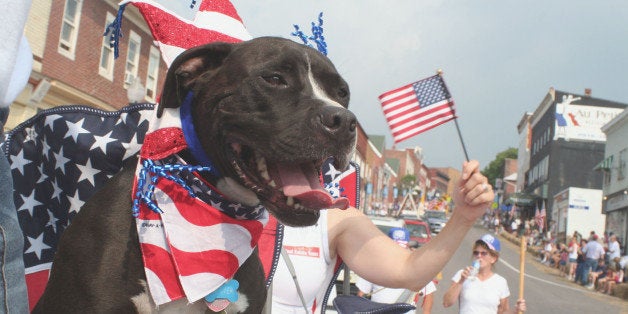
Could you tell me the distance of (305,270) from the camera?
310 cm

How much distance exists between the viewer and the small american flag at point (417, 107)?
17.7ft

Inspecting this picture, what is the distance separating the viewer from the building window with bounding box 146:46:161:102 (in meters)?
19.7

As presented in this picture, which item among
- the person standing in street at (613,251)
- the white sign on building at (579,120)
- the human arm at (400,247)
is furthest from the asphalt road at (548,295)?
the white sign on building at (579,120)

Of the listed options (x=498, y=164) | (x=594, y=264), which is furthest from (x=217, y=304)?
(x=498, y=164)

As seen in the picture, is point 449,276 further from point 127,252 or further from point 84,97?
point 127,252

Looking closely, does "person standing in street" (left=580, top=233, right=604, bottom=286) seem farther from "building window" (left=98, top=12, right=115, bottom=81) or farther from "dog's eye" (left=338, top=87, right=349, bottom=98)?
"dog's eye" (left=338, top=87, right=349, bottom=98)

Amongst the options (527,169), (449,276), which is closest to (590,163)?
(527,169)

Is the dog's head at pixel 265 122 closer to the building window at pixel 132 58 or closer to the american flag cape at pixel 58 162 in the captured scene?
the american flag cape at pixel 58 162

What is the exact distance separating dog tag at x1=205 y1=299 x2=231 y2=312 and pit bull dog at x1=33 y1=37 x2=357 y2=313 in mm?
57

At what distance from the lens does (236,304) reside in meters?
2.21

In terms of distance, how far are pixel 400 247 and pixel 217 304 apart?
3.63ft

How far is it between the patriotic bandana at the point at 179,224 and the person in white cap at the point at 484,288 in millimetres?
5267

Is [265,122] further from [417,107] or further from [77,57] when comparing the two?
[77,57]

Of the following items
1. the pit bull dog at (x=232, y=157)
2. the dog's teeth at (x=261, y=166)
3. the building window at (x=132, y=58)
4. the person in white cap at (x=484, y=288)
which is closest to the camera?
the pit bull dog at (x=232, y=157)
